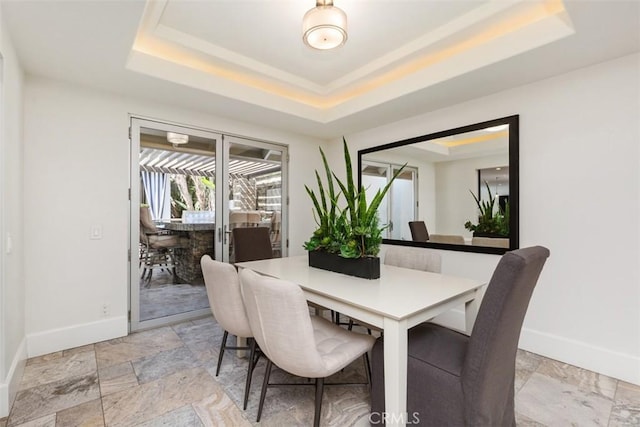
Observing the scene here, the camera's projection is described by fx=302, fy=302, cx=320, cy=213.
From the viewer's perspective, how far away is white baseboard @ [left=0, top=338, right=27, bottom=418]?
173cm

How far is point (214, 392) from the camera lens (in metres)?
1.97

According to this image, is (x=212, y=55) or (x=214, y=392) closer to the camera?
(x=214, y=392)

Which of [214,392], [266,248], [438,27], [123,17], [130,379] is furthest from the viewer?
[266,248]

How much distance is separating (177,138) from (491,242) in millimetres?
3366

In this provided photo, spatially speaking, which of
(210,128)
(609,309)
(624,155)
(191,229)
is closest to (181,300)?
(191,229)

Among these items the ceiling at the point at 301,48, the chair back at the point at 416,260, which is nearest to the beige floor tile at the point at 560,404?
the chair back at the point at 416,260

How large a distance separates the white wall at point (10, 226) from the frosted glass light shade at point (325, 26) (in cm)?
173

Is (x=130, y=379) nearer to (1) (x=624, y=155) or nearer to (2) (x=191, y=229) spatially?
(2) (x=191, y=229)

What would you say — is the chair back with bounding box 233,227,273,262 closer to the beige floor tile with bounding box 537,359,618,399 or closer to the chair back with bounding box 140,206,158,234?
the chair back with bounding box 140,206,158,234

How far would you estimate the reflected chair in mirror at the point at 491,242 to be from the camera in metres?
2.77

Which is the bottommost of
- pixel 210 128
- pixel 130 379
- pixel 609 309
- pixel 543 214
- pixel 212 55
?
pixel 130 379

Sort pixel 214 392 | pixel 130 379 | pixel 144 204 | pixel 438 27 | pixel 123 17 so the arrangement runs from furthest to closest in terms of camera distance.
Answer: pixel 144 204, pixel 438 27, pixel 130 379, pixel 214 392, pixel 123 17

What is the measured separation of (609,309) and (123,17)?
382 centimetres

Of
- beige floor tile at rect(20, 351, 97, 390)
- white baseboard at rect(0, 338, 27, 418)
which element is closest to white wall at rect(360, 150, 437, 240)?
beige floor tile at rect(20, 351, 97, 390)
